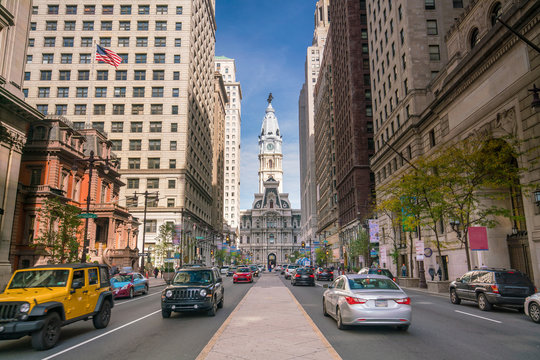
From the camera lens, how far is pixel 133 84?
6969cm

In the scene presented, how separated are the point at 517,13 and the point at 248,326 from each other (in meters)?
24.7

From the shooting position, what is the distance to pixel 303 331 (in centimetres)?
1070

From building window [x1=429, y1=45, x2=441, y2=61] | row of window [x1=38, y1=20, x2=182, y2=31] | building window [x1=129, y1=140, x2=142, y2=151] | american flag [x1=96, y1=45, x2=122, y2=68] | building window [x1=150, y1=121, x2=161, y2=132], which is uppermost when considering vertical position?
row of window [x1=38, y1=20, x2=182, y2=31]

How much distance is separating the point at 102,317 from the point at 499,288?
15.4 meters

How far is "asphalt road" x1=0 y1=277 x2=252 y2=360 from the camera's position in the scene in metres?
8.87

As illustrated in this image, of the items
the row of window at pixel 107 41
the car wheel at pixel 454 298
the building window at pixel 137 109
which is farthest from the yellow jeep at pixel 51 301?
the row of window at pixel 107 41

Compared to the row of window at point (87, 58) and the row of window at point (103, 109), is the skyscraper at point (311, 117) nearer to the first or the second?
the row of window at point (103, 109)

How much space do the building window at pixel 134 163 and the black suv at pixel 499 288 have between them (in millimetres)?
59899

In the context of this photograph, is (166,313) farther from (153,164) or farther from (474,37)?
(153,164)

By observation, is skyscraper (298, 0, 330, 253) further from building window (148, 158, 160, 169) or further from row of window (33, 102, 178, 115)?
building window (148, 158, 160, 169)

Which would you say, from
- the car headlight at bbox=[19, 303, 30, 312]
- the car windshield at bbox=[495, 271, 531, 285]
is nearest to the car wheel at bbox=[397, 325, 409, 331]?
the car windshield at bbox=[495, 271, 531, 285]

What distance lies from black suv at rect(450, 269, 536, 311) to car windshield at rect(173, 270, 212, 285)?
1185 cm

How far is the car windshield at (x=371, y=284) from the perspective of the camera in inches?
442

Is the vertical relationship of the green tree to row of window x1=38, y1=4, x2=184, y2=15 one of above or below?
below
